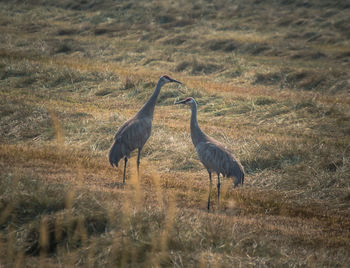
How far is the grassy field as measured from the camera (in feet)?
16.7

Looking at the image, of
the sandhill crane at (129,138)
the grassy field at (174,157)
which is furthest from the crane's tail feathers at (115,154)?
the grassy field at (174,157)

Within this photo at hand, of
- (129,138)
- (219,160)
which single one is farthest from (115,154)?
(219,160)

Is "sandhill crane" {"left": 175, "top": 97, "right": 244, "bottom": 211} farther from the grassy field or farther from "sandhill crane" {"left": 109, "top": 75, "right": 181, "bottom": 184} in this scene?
"sandhill crane" {"left": 109, "top": 75, "right": 181, "bottom": 184}

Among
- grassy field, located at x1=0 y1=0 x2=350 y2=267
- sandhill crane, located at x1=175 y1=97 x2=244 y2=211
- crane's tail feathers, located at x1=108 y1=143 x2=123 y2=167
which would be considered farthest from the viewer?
crane's tail feathers, located at x1=108 y1=143 x2=123 y2=167

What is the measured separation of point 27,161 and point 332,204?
5773 millimetres

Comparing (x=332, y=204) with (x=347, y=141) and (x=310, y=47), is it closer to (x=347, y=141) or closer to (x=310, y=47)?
(x=347, y=141)

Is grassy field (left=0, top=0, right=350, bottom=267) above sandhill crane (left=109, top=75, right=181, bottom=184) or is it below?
below

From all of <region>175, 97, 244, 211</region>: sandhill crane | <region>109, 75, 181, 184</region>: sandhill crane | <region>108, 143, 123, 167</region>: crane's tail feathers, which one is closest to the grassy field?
<region>108, 143, 123, 167</region>: crane's tail feathers

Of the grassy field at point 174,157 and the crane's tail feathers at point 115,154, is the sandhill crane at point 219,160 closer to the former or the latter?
the grassy field at point 174,157

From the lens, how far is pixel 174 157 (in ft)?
31.8

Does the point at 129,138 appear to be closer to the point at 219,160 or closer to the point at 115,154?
the point at 115,154

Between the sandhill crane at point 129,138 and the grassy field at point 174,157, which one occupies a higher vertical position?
the sandhill crane at point 129,138

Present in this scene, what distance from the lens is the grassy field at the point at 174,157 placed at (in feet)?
16.7

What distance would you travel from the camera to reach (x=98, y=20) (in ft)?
114
